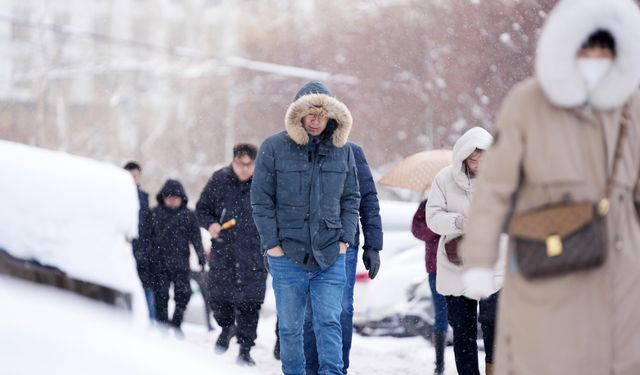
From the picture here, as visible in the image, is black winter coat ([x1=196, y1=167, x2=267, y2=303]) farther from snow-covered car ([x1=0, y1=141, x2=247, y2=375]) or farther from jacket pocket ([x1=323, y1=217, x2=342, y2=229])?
snow-covered car ([x1=0, y1=141, x2=247, y2=375])

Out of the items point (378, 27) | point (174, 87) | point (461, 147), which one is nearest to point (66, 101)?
point (174, 87)

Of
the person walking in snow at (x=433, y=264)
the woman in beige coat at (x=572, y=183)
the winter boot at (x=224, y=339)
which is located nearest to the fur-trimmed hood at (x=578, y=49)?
the woman in beige coat at (x=572, y=183)

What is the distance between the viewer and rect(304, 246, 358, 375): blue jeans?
7.70 metres

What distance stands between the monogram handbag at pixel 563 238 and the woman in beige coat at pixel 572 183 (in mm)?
71

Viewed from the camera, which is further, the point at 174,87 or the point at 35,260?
the point at 174,87

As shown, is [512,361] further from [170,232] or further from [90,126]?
[90,126]

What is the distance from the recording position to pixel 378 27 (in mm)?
43250

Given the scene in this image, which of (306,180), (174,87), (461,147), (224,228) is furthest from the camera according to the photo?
(174,87)

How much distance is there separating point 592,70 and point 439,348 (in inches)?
224

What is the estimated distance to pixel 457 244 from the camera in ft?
25.4

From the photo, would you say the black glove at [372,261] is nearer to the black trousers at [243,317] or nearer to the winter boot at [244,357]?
the winter boot at [244,357]

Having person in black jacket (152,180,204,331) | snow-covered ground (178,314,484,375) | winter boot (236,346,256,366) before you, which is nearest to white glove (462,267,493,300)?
snow-covered ground (178,314,484,375)

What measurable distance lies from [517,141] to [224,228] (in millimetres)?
6314

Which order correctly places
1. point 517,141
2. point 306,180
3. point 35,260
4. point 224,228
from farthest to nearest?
1. point 224,228
2. point 306,180
3. point 517,141
4. point 35,260
